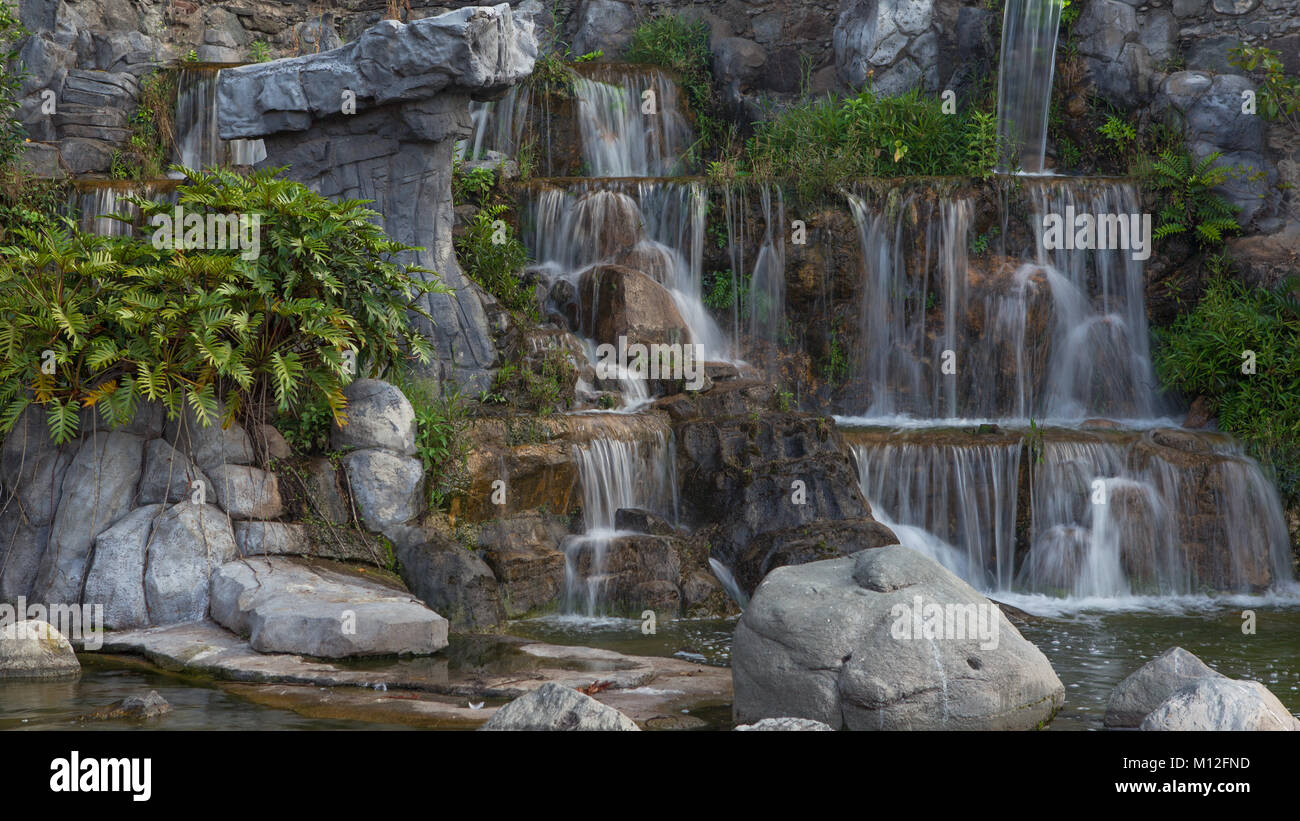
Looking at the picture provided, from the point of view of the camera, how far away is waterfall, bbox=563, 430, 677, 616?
9.54m

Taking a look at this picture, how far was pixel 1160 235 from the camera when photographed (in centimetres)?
1385

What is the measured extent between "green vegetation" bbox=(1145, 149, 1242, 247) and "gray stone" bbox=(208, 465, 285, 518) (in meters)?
10.5

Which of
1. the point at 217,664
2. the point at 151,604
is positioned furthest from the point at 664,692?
the point at 151,604

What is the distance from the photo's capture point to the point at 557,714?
16.8 ft

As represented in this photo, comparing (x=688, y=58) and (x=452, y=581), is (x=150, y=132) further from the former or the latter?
(x=452, y=581)

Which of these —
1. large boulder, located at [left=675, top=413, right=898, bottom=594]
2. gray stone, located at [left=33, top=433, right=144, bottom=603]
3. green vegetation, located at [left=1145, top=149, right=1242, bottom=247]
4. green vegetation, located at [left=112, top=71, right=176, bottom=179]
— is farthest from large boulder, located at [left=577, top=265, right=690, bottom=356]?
green vegetation, located at [left=1145, top=149, right=1242, bottom=247]

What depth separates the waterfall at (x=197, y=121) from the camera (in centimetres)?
1505

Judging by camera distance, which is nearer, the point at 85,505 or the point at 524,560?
the point at 85,505

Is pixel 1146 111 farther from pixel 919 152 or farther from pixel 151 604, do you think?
pixel 151 604

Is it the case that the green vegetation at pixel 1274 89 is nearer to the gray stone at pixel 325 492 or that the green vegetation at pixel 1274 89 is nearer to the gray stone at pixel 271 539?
the gray stone at pixel 325 492

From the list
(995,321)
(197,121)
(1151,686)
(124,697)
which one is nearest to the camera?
(1151,686)

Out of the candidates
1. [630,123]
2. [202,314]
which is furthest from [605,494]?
[630,123]

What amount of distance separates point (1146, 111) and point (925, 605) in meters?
11.7

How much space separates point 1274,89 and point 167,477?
1338cm
